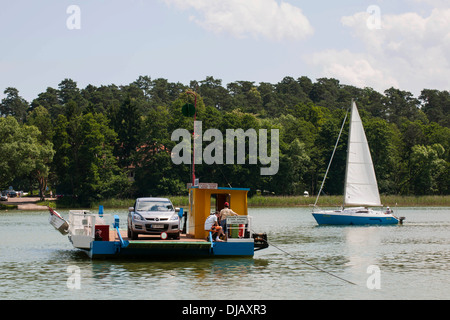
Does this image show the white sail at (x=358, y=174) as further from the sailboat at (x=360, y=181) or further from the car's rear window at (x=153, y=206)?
the car's rear window at (x=153, y=206)

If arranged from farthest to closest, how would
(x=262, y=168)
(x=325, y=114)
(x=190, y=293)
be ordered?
(x=325, y=114)
(x=262, y=168)
(x=190, y=293)

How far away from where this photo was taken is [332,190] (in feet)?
453

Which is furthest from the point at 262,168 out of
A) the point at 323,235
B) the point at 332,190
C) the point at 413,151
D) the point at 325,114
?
the point at 323,235

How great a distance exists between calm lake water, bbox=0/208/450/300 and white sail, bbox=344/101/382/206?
76.9ft

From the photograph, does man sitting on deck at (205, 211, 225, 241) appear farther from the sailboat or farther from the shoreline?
the shoreline

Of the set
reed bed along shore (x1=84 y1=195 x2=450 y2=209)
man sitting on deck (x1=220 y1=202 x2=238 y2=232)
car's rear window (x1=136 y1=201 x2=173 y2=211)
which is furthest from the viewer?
reed bed along shore (x1=84 y1=195 x2=450 y2=209)

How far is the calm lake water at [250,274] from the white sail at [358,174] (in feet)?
76.9

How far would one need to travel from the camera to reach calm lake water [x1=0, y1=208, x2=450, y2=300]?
25.8 metres

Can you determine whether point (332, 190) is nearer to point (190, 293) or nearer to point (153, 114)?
point (153, 114)

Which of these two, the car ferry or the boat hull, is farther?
the car ferry

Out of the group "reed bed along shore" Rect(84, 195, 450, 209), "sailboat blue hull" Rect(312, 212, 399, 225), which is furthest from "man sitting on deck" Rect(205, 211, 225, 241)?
"reed bed along shore" Rect(84, 195, 450, 209)
